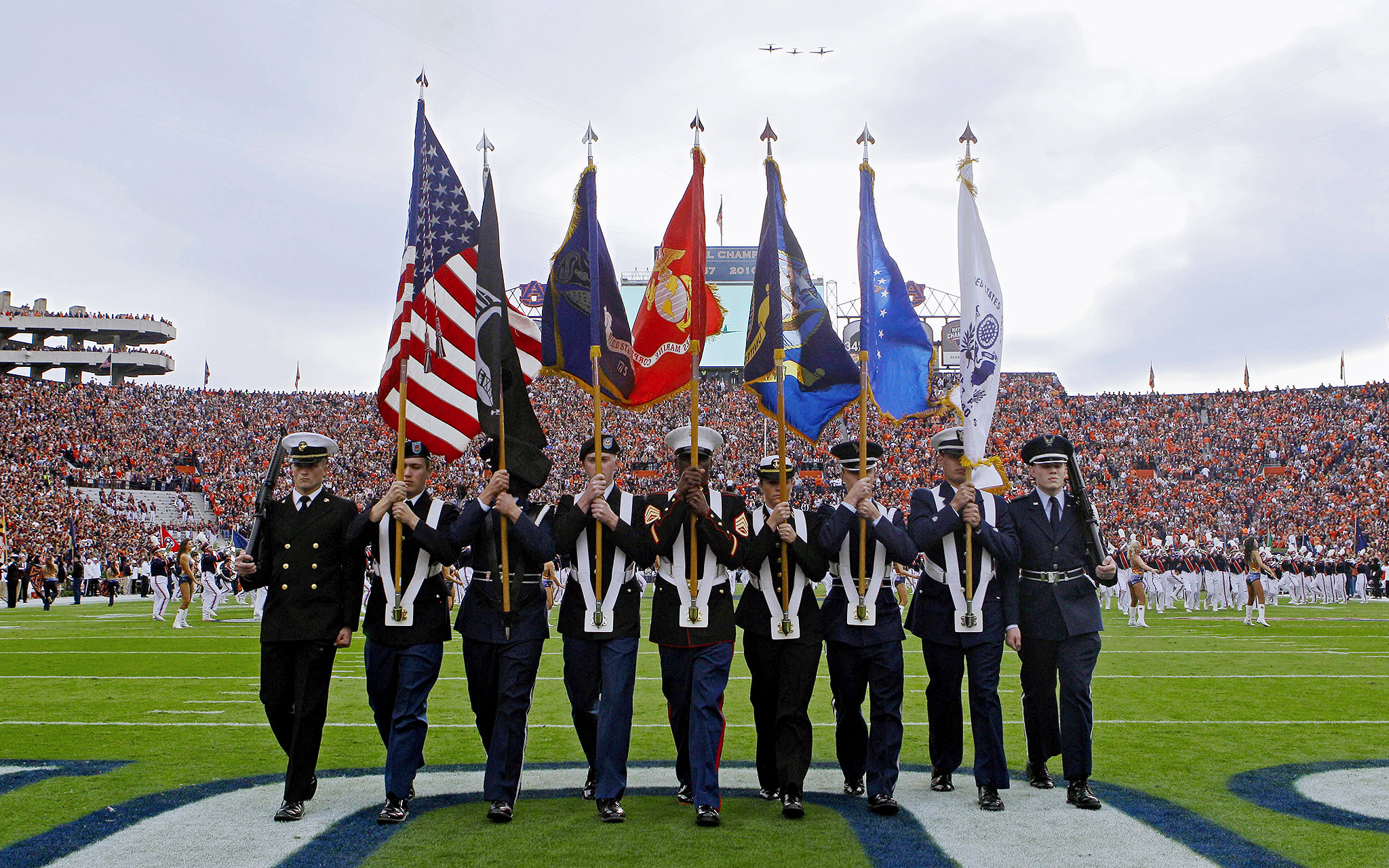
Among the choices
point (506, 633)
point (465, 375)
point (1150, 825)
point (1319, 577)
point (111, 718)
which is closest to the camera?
point (1150, 825)

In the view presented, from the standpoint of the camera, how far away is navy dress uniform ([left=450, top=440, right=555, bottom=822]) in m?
6.80

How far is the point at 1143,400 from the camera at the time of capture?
203 ft

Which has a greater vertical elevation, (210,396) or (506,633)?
(210,396)

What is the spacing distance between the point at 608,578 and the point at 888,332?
130 inches

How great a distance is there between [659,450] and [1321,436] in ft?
104

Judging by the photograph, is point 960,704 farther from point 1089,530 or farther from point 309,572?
point 309,572

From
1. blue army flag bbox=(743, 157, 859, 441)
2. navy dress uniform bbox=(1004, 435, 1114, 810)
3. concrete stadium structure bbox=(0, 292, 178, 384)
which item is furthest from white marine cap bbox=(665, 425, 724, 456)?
concrete stadium structure bbox=(0, 292, 178, 384)

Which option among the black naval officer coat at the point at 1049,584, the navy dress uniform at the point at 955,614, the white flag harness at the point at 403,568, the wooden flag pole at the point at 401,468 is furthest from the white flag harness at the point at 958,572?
the wooden flag pole at the point at 401,468

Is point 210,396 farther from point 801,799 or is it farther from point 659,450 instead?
point 801,799

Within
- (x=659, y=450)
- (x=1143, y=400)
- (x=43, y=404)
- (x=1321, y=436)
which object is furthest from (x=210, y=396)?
(x=1321, y=436)

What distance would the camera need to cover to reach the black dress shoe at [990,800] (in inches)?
265

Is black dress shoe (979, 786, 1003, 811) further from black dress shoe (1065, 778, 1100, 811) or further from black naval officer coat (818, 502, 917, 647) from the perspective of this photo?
black naval officer coat (818, 502, 917, 647)

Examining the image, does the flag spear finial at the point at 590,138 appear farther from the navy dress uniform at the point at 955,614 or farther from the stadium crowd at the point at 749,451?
the stadium crowd at the point at 749,451

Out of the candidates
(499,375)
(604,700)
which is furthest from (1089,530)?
(499,375)
